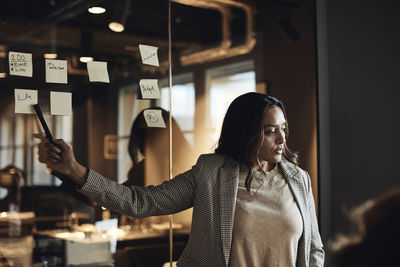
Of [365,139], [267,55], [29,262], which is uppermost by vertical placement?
[267,55]

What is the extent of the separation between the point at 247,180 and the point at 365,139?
1.37 m

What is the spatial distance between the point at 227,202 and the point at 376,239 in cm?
117

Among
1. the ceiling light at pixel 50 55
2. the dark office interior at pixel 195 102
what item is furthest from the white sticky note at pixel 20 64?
the dark office interior at pixel 195 102

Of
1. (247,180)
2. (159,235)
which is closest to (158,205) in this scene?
(247,180)

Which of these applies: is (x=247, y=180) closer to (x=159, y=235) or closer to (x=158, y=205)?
(x=158, y=205)

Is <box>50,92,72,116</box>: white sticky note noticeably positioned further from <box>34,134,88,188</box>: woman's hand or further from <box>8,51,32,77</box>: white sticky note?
<box>34,134,88,188</box>: woman's hand

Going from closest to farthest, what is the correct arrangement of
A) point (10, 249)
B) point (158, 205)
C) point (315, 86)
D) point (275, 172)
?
point (158, 205)
point (275, 172)
point (10, 249)
point (315, 86)

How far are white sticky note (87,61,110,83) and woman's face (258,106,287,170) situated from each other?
0.79 metres

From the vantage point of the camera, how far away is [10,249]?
245 centimetres

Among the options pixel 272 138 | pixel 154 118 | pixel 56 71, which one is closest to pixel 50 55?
pixel 56 71

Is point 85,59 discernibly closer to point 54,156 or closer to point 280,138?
point 54,156

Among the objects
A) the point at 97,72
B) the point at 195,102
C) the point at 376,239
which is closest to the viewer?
the point at 376,239

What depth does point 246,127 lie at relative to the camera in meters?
2.04

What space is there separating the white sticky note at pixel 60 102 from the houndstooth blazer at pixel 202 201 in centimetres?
51
